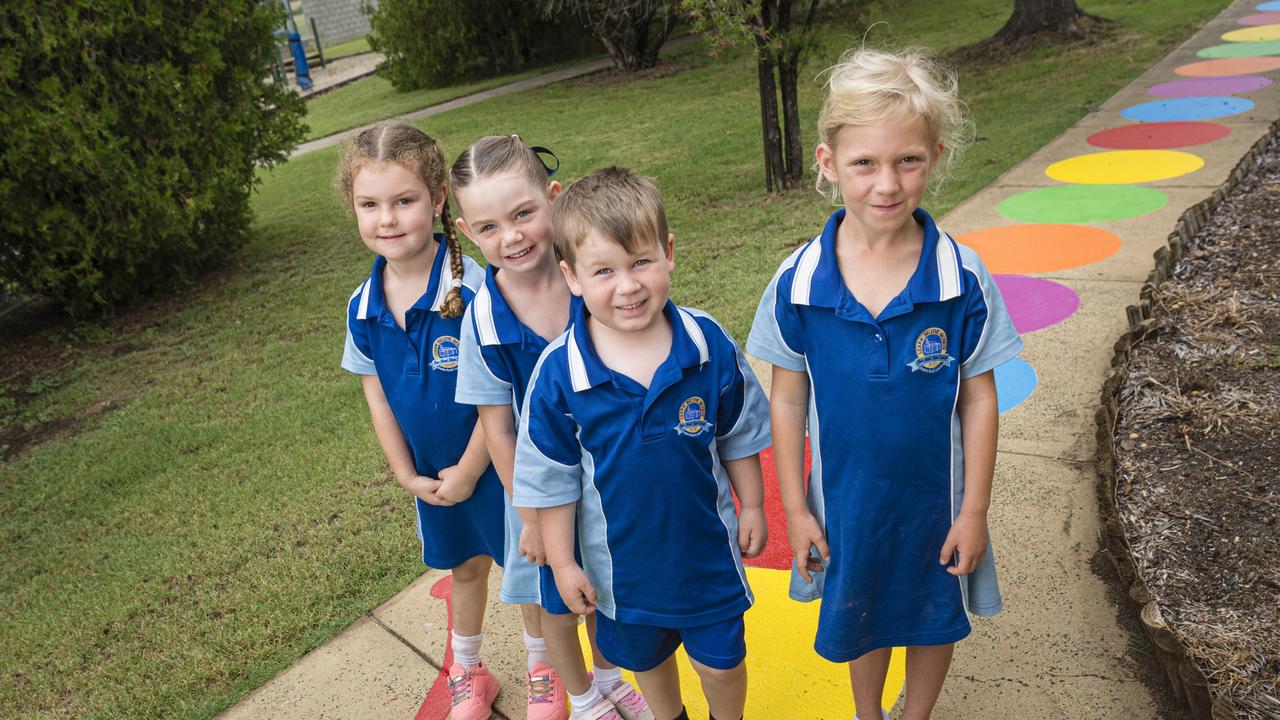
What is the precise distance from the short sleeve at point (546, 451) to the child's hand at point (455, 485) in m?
0.37

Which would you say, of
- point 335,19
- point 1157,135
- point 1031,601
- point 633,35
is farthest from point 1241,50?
point 335,19

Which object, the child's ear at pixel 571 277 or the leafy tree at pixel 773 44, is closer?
the child's ear at pixel 571 277

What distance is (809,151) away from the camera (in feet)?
27.1

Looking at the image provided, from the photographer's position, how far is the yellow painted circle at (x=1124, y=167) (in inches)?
245

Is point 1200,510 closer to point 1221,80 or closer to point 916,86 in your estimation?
point 916,86

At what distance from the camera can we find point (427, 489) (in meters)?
2.46

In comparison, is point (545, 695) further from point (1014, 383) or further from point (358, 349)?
point (1014, 383)

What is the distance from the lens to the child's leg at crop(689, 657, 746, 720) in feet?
6.91

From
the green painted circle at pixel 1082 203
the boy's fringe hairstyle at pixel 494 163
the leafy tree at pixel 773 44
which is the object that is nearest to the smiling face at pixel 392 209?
the boy's fringe hairstyle at pixel 494 163

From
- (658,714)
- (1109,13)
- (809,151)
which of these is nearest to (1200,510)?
(658,714)

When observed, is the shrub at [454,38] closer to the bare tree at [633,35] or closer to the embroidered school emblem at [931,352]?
the bare tree at [633,35]

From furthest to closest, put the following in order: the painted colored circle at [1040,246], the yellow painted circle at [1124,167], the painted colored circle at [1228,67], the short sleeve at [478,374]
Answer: the painted colored circle at [1228,67]
the yellow painted circle at [1124,167]
the painted colored circle at [1040,246]
the short sleeve at [478,374]

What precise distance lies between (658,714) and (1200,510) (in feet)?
5.53

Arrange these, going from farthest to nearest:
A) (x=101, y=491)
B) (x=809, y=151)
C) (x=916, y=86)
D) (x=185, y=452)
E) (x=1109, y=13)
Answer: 1. (x=1109, y=13)
2. (x=809, y=151)
3. (x=185, y=452)
4. (x=101, y=491)
5. (x=916, y=86)
